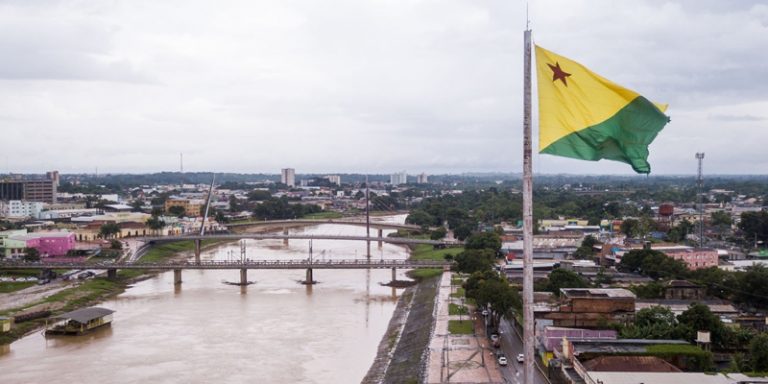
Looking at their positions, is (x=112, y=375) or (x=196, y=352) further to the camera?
(x=196, y=352)

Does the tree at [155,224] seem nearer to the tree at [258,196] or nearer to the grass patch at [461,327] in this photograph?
the grass patch at [461,327]

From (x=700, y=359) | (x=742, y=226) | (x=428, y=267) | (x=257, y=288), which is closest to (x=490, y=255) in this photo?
(x=428, y=267)

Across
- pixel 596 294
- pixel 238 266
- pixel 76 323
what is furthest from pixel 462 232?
pixel 76 323

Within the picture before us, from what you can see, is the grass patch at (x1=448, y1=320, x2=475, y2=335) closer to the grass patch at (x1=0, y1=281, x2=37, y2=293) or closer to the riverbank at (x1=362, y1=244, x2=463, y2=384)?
the riverbank at (x1=362, y1=244, x2=463, y2=384)

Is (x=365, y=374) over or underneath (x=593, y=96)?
underneath

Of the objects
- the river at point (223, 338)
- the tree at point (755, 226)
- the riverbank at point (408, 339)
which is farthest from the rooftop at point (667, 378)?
the tree at point (755, 226)

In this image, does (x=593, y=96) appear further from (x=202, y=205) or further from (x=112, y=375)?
(x=202, y=205)

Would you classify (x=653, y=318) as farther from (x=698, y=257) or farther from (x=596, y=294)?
(x=698, y=257)

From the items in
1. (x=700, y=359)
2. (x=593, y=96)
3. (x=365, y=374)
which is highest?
(x=593, y=96)
